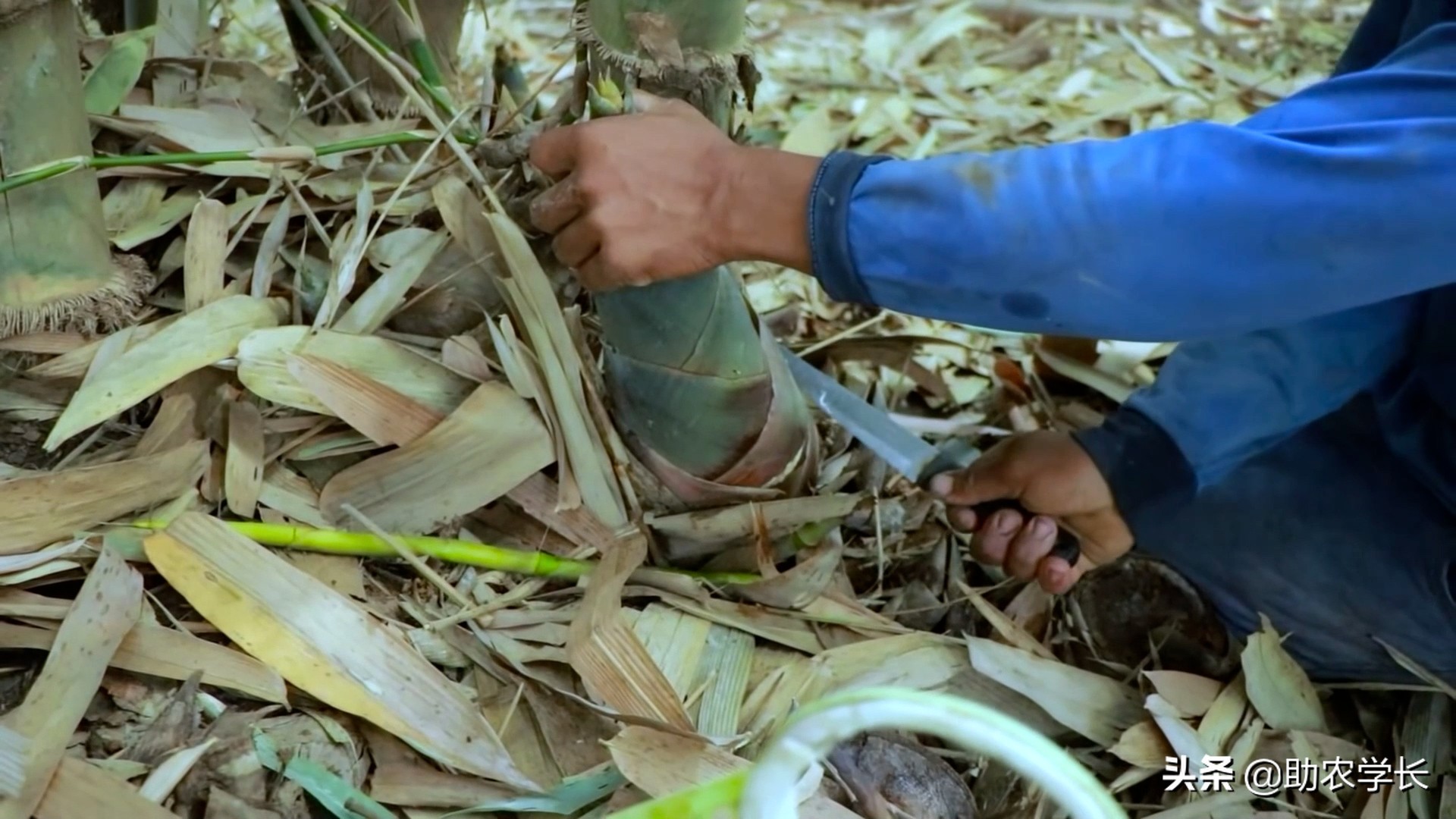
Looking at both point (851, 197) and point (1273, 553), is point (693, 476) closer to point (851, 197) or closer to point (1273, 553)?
point (851, 197)

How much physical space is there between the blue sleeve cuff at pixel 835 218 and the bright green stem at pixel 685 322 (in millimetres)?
83

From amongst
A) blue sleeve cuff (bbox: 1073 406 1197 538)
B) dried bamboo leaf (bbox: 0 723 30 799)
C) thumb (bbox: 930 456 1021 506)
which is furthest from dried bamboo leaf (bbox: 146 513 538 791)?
blue sleeve cuff (bbox: 1073 406 1197 538)

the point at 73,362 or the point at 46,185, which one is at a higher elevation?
the point at 46,185

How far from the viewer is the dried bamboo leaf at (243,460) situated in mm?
673

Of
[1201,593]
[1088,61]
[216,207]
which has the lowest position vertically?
[1201,593]

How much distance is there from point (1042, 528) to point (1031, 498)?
21mm

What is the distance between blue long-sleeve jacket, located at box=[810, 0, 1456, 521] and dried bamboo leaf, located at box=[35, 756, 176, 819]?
1.34ft

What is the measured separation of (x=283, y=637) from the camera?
625mm

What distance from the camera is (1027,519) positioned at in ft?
2.70

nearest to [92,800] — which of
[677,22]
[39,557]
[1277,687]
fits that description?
[39,557]

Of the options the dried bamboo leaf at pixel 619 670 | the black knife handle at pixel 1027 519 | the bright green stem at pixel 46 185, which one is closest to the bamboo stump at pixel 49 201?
the bright green stem at pixel 46 185

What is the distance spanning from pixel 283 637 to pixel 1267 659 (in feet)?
2.08

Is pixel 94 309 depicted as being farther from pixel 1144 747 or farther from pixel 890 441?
pixel 1144 747

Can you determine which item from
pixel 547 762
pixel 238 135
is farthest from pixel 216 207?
pixel 547 762
